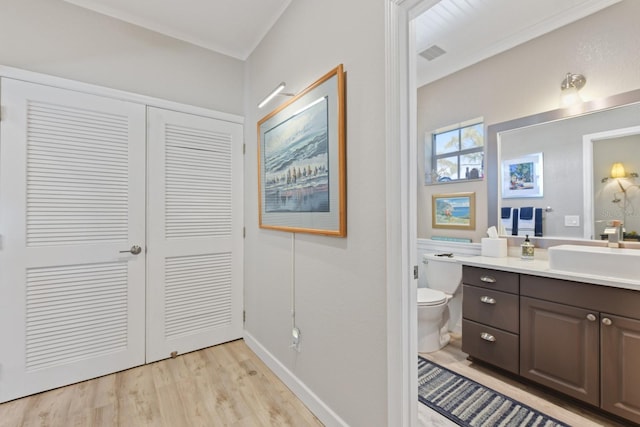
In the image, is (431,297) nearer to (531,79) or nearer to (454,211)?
(454,211)

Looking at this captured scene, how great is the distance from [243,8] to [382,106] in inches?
62.0

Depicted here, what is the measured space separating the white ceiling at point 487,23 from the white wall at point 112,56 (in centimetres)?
177

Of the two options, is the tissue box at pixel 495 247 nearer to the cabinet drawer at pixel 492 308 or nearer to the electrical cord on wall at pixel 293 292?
the cabinet drawer at pixel 492 308

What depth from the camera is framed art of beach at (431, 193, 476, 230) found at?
2797 millimetres

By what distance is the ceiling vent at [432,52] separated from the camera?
→ 2621mm

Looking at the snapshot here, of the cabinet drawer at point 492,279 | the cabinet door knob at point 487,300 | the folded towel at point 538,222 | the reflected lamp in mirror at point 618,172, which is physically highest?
the reflected lamp in mirror at point 618,172

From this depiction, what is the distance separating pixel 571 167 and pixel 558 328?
1220mm

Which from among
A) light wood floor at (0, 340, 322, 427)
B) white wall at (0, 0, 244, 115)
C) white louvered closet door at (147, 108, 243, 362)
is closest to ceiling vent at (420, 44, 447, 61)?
white wall at (0, 0, 244, 115)

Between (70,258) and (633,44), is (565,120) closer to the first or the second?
(633,44)

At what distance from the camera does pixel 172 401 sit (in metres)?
1.88

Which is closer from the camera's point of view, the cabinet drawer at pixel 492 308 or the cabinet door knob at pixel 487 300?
the cabinet drawer at pixel 492 308

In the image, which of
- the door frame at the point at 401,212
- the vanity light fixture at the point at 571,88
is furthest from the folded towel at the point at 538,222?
the door frame at the point at 401,212

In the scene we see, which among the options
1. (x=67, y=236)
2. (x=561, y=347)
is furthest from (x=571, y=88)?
(x=67, y=236)

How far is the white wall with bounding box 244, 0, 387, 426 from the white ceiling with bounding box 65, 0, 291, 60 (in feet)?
0.59
